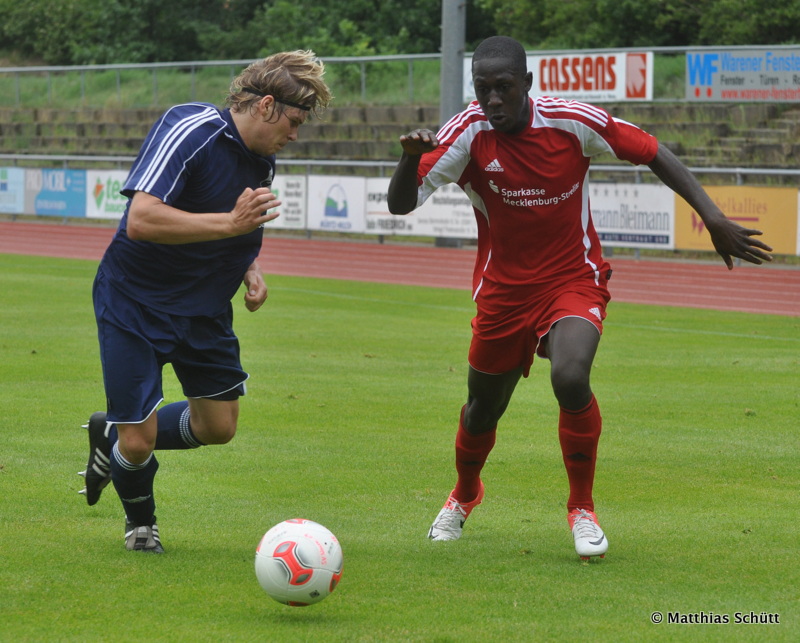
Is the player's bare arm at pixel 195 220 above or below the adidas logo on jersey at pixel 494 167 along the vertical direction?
below

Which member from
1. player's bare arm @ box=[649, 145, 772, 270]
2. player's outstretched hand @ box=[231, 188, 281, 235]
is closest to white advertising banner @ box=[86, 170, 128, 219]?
player's bare arm @ box=[649, 145, 772, 270]

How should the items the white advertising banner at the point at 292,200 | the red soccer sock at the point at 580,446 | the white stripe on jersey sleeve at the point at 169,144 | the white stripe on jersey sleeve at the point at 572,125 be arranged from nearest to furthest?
the white stripe on jersey sleeve at the point at 169,144
the red soccer sock at the point at 580,446
the white stripe on jersey sleeve at the point at 572,125
the white advertising banner at the point at 292,200

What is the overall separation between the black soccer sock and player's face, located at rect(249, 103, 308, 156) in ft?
4.52

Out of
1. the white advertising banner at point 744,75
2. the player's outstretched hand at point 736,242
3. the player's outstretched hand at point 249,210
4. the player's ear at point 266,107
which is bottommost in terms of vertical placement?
the player's outstretched hand at point 736,242

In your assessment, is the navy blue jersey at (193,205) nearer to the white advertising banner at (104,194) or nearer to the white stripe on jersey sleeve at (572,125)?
the white stripe on jersey sleeve at (572,125)

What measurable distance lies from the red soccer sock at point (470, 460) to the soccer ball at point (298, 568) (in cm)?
141

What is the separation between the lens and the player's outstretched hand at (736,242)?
562 cm

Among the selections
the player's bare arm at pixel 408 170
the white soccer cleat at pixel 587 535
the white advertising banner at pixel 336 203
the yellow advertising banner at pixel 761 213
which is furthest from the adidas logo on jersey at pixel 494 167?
the white advertising banner at pixel 336 203

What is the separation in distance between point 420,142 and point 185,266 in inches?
43.0

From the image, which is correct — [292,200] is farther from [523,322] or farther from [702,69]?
[523,322]

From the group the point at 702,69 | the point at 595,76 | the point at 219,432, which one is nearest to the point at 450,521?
the point at 219,432

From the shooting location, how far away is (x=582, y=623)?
4500 mm

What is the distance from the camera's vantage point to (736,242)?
5625 millimetres

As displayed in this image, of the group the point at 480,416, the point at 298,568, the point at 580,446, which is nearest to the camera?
the point at 298,568
